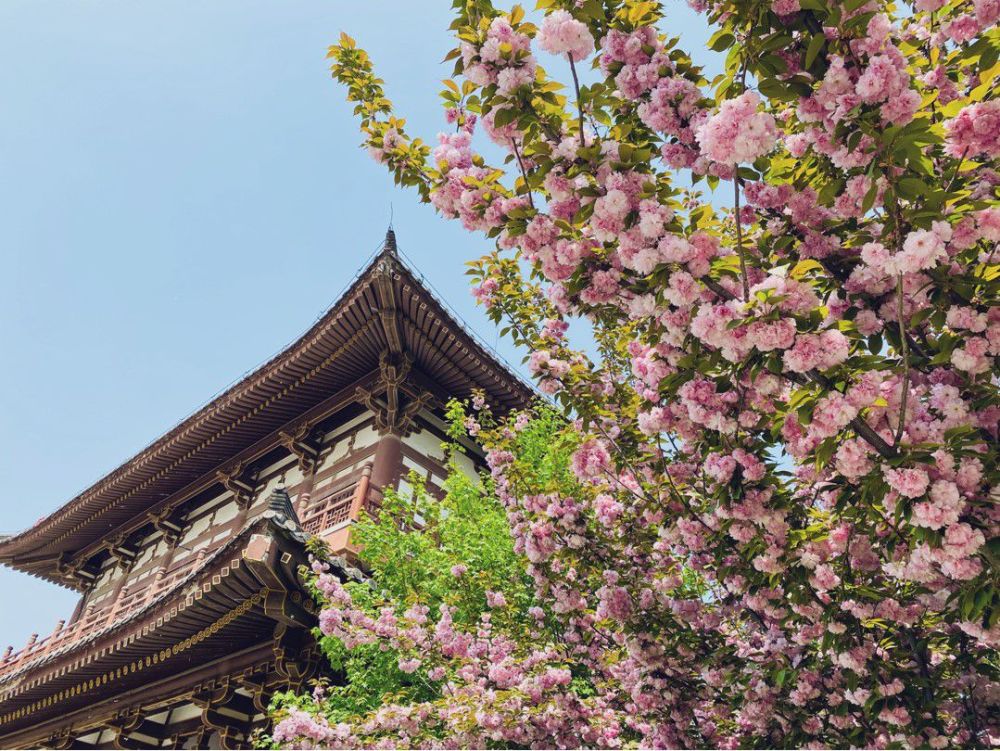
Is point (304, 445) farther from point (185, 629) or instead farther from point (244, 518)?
point (185, 629)

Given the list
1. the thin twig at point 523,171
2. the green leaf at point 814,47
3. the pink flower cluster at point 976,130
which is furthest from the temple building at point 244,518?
the pink flower cluster at point 976,130

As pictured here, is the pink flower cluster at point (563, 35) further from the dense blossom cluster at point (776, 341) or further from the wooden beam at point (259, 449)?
the wooden beam at point (259, 449)

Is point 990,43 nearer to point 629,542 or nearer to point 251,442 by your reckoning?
point 629,542

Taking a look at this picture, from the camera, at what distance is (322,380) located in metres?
12.7

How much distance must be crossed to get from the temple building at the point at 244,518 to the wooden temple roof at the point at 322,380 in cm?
4

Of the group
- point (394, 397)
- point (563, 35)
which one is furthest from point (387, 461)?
point (563, 35)

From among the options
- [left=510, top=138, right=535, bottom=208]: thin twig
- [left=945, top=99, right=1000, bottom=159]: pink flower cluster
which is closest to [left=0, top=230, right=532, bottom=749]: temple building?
[left=510, top=138, right=535, bottom=208]: thin twig

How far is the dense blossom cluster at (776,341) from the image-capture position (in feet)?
8.23

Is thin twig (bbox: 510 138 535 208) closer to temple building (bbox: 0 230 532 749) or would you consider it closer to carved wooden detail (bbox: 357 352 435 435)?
temple building (bbox: 0 230 532 749)

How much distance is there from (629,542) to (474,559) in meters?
3.08

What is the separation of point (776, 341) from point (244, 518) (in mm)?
13538

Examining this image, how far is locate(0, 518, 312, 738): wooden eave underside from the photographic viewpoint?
728cm

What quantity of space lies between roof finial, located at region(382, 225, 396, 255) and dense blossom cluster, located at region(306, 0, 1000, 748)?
5.88 meters

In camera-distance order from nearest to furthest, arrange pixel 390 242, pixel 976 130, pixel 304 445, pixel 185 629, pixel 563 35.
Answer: pixel 976 130, pixel 563 35, pixel 185 629, pixel 390 242, pixel 304 445
